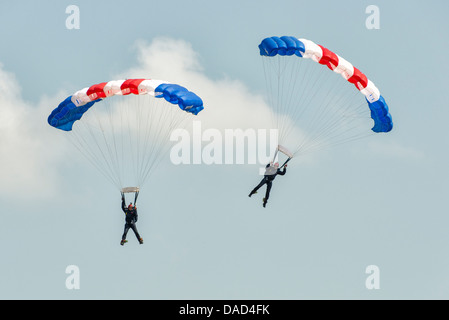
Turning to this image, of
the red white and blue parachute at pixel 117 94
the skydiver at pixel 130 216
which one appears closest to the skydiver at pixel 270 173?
the red white and blue parachute at pixel 117 94

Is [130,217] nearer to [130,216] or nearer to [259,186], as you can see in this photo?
[130,216]

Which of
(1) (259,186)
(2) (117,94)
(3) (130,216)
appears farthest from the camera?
(1) (259,186)

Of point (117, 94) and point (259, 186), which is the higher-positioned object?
point (117, 94)

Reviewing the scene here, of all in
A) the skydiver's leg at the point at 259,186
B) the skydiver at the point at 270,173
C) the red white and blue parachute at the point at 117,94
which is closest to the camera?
the red white and blue parachute at the point at 117,94

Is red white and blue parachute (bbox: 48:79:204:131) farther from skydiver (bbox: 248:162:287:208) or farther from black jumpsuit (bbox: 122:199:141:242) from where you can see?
black jumpsuit (bbox: 122:199:141:242)

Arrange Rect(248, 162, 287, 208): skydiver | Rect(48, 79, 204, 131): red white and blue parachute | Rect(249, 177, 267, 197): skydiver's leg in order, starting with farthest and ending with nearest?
Rect(249, 177, 267, 197): skydiver's leg
Rect(248, 162, 287, 208): skydiver
Rect(48, 79, 204, 131): red white and blue parachute

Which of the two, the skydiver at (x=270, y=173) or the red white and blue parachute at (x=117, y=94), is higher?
the red white and blue parachute at (x=117, y=94)

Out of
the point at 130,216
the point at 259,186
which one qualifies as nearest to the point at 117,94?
the point at 130,216

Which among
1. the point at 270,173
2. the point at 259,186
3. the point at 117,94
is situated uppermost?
the point at 117,94

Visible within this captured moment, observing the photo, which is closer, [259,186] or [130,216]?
[130,216]

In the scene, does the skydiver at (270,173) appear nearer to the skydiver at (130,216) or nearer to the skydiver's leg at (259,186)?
the skydiver's leg at (259,186)

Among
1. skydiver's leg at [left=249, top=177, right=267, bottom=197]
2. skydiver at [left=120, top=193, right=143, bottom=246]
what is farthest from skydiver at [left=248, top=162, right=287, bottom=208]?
skydiver at [left=120, top=193, right=143, bottom=246]
